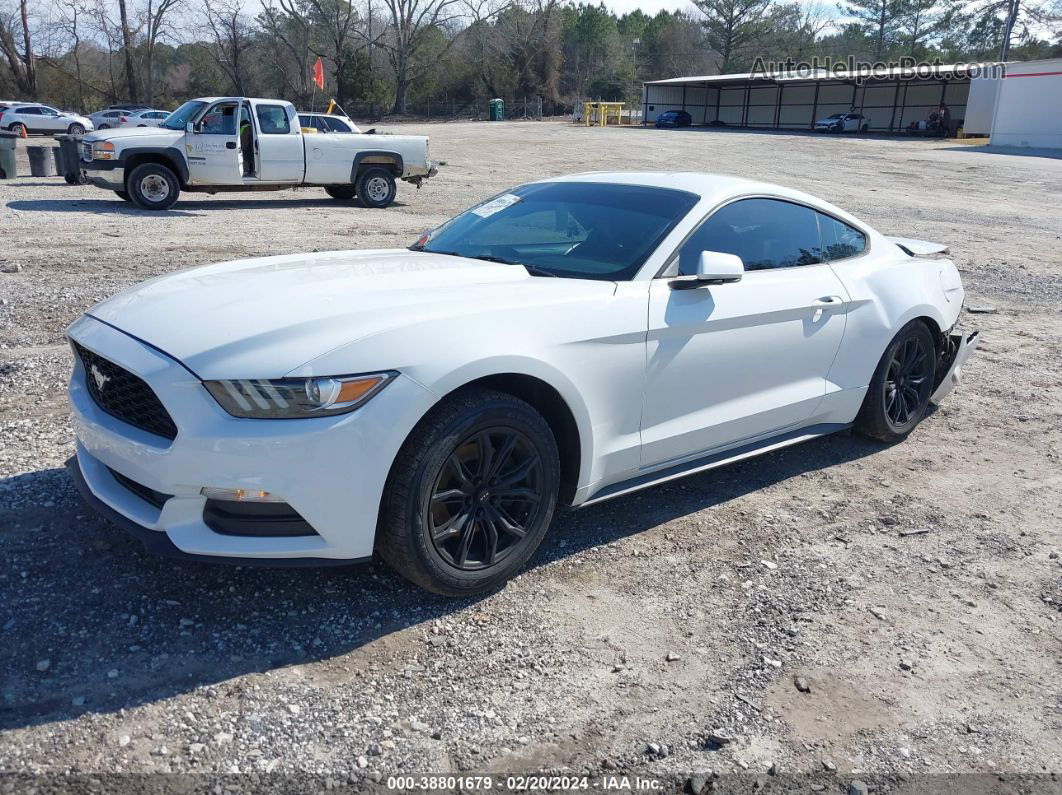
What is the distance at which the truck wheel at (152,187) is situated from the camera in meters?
14.7

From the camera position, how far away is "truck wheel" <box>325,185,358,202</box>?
1793 cm

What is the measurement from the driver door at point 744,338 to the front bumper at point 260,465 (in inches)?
50.4

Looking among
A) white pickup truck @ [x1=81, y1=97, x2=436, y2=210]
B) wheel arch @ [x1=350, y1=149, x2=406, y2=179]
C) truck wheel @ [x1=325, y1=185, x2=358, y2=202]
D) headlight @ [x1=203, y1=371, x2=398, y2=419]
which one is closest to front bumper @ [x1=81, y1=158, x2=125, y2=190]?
white pickup truck @ [x1=81, y1=97, x2=436, y2=210]

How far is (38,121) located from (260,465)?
40381 millimetres

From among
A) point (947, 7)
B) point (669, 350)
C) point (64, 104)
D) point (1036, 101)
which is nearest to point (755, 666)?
point (669, 350)

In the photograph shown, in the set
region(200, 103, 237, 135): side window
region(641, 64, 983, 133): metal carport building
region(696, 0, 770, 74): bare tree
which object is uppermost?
region(696, 0, 770, 74): bare tree

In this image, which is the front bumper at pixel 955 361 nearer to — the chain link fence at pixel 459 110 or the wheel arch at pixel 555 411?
the wheel arch at pixel 555 411

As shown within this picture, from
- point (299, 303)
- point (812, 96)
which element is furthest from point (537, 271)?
point (812, 96)

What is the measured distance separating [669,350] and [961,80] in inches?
2221

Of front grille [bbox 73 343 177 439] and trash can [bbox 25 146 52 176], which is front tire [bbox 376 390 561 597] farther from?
trash can [bbox 25 146 52 176]

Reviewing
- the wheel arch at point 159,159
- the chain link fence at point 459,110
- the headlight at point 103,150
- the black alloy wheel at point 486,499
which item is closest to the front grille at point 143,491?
the black alloy wheel at point 486,499

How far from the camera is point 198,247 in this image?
452 inches

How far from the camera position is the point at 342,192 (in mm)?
18109

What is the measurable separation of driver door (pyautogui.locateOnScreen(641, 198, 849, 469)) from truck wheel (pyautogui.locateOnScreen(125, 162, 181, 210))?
12972 millimetres
